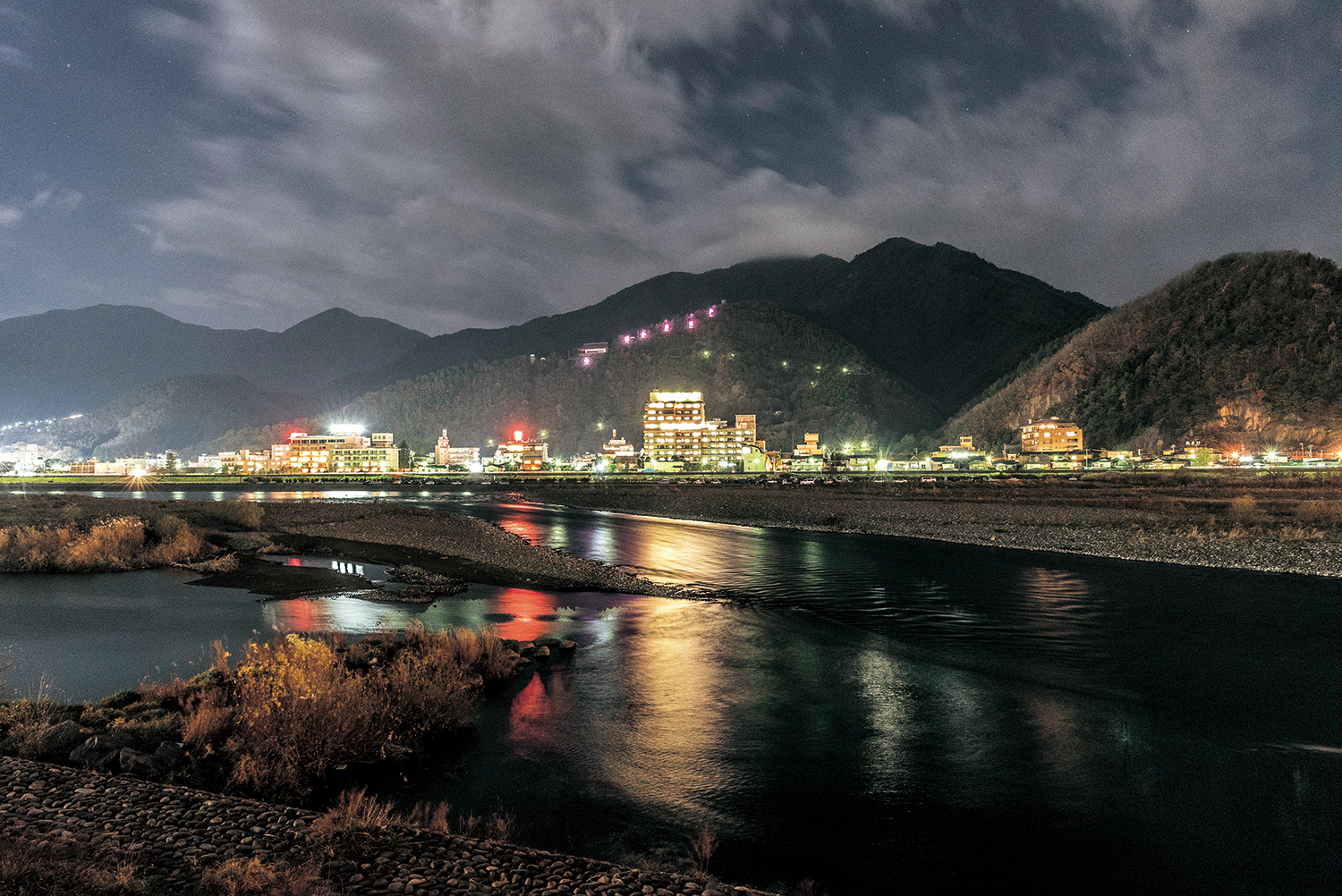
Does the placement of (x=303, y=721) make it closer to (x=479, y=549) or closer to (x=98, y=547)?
(x=479, y=549)

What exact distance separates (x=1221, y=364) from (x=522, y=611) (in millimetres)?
175181

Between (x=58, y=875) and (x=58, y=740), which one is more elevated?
(x=58, y=875)

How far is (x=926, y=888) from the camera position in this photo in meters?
8.66

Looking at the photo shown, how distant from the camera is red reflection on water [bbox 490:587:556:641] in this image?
2138 centimetres

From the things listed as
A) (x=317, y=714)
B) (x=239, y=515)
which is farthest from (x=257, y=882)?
(x=239, y=515)

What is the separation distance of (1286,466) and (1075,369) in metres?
92.5

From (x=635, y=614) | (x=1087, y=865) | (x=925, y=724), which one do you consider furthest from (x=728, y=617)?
(x=1087, y=865)

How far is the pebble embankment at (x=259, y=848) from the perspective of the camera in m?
6.80

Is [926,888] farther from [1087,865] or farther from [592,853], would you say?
[592,853]

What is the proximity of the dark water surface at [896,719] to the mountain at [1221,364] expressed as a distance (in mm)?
135963

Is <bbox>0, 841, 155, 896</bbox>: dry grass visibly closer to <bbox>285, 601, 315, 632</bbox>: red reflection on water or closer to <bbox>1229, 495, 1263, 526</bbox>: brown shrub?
<bbox>285, 601, 315, 632</bbox>: red reflection on water

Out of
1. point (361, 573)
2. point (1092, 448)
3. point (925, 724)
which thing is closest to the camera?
point (925, 724)

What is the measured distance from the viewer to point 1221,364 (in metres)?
148

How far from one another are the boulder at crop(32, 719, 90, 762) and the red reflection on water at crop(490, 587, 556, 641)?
1020 centimetres
